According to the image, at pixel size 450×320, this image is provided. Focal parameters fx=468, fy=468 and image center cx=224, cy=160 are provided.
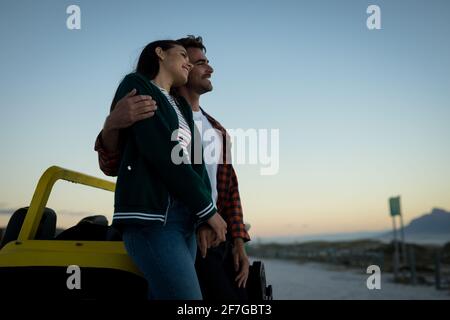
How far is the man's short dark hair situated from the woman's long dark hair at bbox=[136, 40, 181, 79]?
0.71 m

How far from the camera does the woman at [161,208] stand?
1544 mm

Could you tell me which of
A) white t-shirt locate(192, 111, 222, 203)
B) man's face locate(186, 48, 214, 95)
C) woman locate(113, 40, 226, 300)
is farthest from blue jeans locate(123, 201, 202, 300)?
man's face locate(186, 48, 214, 95)

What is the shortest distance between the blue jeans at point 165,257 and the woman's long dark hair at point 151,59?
665 millimetres

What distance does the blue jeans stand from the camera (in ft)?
5.05

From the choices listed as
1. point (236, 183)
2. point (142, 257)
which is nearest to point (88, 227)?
point (236, 183)

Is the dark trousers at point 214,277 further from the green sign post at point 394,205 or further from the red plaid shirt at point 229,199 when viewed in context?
the green sign post at point 394,205

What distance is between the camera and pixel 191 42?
8.92 feet

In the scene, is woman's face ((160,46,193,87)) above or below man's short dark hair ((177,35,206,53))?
below

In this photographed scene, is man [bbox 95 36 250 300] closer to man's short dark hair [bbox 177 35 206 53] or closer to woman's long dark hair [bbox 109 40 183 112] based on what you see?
man's short dark hair [bbox 177 35 206 53]

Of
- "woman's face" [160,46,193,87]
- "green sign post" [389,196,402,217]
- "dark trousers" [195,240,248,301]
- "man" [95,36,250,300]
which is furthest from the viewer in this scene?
"green sign post" [389,196,402,217]

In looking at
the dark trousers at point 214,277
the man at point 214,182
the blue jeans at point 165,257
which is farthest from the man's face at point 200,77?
the blue jeans at point 165,257

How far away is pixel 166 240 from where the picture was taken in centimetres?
155
